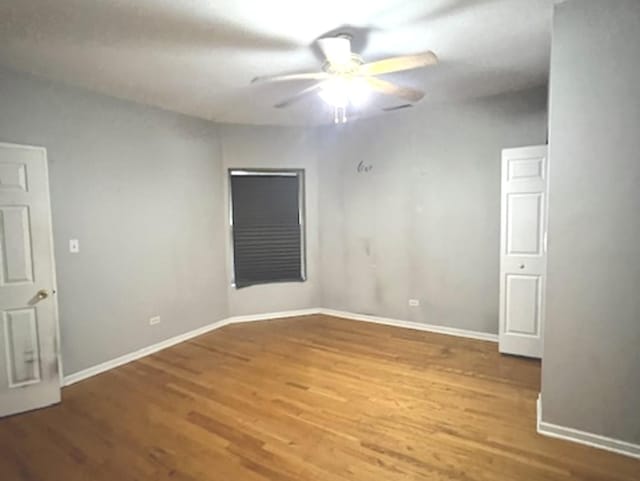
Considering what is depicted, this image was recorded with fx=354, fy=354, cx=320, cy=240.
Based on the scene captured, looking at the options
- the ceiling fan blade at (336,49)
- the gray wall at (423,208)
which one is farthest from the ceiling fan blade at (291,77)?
the gray wall at (423,208)

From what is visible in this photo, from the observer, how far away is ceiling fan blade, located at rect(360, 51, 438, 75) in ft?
6.59

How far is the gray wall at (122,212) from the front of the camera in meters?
2.99

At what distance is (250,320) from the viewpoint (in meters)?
4.73

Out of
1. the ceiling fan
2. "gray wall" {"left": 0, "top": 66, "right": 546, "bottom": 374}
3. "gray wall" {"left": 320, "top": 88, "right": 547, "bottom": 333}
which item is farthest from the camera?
"gray wall" {"left": 320, "top": 88, "right": 547, "bottom": 333}

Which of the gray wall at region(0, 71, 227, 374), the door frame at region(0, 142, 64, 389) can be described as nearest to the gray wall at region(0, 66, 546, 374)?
the gray wall at region(0, 71, 227, 374)

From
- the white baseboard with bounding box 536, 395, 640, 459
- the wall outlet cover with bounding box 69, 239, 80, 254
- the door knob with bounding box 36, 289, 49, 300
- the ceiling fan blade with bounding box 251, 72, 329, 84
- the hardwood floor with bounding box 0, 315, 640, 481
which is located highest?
the ceiling fan blade with bounding box 251, 72, 329, 84

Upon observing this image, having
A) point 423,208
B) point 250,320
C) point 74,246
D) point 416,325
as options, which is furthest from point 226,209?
point 416,325

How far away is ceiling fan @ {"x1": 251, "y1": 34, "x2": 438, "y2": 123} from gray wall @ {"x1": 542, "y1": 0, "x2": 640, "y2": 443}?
0.84 m

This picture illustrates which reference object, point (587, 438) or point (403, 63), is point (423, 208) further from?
point (587, 438)

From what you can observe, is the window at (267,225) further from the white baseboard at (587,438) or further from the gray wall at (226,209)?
the white baseboard at (587,438)

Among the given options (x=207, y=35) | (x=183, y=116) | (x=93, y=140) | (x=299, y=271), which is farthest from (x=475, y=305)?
(x=93, y=140)

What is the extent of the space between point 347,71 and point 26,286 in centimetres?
278

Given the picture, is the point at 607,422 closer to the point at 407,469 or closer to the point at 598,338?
the point at 598,338

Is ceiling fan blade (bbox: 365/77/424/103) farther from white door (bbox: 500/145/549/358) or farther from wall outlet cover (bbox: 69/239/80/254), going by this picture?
wall outlet cover (bbox: 69/239/80/254)
